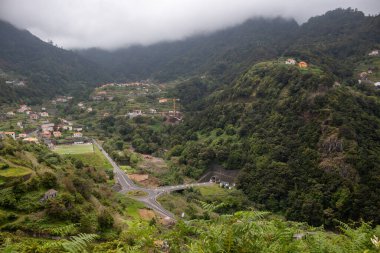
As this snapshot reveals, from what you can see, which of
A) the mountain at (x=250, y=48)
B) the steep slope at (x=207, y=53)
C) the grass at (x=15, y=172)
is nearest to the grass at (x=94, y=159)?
the grass at (x=15, y=172)

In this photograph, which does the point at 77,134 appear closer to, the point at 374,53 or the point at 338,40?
the point at 374,53

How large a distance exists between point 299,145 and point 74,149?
2807 centimetres

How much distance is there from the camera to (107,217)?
19781 millimetres

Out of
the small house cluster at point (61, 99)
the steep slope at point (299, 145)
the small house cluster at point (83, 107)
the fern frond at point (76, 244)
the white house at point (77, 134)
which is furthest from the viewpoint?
the small house cluster at point (61, 99)

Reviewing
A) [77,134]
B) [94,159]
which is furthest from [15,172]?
[77,134]

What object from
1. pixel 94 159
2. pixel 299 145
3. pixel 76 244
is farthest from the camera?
pixel 94 159

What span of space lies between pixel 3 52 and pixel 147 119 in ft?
254

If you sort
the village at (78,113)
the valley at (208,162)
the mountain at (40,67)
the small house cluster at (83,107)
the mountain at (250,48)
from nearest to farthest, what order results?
the valley at (208,162), the village at (78,113), the small house cluster at (83,107), the mountain at (250,48), the mountain at (40,67)

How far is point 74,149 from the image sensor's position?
150 feet

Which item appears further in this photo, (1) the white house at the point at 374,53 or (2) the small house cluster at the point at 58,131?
(1) the white house at the point at 374,53

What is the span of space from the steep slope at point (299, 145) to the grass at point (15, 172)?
72.0 ft

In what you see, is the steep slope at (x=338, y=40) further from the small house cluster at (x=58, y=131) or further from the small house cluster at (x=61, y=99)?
the small house cluster at (x=61, y=99)

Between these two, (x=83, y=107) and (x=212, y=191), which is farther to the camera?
(x=83, y=107)

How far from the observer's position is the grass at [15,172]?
2001cm
